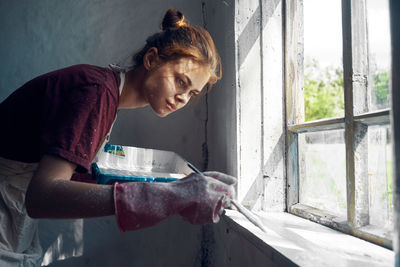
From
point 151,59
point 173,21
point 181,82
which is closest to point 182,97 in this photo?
point 181,82

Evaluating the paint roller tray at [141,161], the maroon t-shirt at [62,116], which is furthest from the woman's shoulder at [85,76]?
the paint roller tray at [141,161]

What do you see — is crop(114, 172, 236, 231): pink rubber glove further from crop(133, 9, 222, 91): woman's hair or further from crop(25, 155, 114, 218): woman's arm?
crop(133, 9, 222, 91): woman's hair

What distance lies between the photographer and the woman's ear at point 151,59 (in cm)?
97

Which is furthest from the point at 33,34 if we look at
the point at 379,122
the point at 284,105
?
the point at 379,122

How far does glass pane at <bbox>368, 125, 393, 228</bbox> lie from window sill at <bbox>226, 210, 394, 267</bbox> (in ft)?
0.29

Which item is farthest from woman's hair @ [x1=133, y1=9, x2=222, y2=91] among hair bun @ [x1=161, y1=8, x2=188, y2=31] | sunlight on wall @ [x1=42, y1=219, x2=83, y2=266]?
sunlight on wall @ [x1=42, y1=219, x2=83, y2=266]

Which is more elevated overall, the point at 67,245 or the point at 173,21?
the point at 173,21

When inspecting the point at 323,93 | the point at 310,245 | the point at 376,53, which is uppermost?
the point at 323,93

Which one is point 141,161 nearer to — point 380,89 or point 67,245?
point 67,245

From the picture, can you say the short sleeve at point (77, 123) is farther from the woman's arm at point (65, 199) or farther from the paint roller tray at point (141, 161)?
the paint roller tray at point (141, 161)

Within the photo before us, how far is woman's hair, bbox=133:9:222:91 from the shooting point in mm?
946

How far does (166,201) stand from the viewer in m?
0.59

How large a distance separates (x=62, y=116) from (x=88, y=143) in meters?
0.08

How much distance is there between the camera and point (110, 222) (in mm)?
1532
